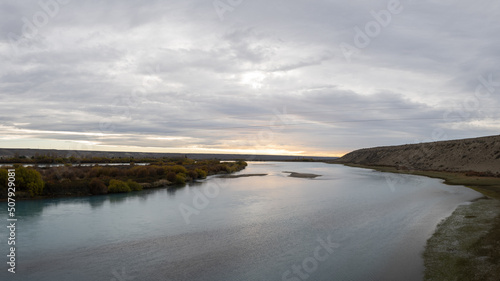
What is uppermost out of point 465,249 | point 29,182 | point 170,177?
point 29,182

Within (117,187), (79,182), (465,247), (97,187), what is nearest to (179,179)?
(117,187)

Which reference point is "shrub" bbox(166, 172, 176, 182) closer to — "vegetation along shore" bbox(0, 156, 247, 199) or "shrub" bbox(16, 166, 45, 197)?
"vegetation along shore" bbox(0, 156, 247, 199)

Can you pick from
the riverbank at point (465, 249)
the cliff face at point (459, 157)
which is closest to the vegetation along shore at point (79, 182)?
the riverbank at point (465, 249)

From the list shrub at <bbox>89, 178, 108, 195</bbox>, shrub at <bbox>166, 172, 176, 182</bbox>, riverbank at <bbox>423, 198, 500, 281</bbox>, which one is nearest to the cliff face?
riverbank at <bbox>423, 198, 500, 281</bbox>

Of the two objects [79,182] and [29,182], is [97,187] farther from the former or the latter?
[29,182]

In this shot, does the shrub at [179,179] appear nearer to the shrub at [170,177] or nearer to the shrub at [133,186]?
the shrub at [170,177]
